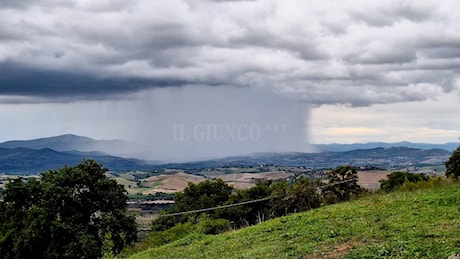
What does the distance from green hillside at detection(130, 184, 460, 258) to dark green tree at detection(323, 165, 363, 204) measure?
11.6 m

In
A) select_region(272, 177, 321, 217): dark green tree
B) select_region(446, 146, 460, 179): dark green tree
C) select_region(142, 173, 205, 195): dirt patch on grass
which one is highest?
select_region(446, 146, 460, 179): dark green tree

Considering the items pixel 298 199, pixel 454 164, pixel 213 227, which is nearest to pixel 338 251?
pixel 213 227

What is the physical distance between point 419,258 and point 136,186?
148 m

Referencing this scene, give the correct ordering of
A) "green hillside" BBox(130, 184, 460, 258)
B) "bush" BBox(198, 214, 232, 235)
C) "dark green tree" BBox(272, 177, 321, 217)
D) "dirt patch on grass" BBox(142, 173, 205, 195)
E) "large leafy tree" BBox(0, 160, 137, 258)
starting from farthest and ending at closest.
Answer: "dirt patch on grass" BBox(142, 173, 205, 195), "large leafy tree" BBox(0, 160, 137, 258), "dark green tree" BBox(272, 177, 321, 217), "bush" BBox(198, 214, 232, 235), "green hillside" BBox(130, 184, 460, 258)

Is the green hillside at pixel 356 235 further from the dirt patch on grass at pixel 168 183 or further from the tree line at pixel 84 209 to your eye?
the dirt patch on grass at pixel 168 183

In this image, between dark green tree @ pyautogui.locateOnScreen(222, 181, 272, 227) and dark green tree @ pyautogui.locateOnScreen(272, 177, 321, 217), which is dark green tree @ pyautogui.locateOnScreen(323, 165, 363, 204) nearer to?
dark green tree @ pyautogui.locateOnScreen(272, 177, 321, 217)

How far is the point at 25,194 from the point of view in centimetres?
3388

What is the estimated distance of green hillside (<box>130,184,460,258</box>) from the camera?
12.7 m

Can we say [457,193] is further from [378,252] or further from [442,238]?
[378,252]

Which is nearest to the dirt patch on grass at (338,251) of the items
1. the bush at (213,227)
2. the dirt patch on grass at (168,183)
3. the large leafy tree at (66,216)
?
the bush at (213,227)

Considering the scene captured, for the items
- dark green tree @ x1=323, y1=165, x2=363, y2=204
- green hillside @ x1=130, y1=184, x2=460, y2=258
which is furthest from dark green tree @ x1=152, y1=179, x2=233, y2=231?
green hillside @ x1=130, y1=184, x2=460, y2=258

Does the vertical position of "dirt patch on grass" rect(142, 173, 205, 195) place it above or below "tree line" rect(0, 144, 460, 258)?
below

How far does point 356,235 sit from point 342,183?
71.4ft

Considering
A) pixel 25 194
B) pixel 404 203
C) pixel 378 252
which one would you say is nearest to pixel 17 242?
pixel 25 194
